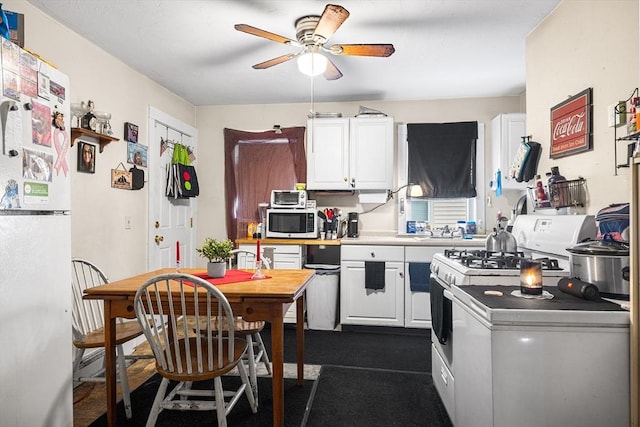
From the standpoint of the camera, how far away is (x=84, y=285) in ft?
8.59

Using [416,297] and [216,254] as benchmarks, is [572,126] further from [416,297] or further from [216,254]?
[216,254]

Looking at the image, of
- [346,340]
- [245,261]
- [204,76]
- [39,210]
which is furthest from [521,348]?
[204,76]

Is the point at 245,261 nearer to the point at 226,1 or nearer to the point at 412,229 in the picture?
the point at 412,229

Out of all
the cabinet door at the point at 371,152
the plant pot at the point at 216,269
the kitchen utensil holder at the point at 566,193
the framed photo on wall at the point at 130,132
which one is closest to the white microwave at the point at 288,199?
the cabinet door at the point at 371,152

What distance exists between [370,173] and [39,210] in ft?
9.75

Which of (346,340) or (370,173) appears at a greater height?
(370,173)

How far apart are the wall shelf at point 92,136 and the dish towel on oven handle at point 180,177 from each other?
96 cm

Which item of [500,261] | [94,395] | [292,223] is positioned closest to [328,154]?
[292,223]

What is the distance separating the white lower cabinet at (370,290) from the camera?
352 centimetres

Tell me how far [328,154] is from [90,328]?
2.67 metres

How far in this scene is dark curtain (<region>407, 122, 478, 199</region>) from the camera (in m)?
3.97

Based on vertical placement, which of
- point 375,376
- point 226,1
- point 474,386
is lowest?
point 375,376

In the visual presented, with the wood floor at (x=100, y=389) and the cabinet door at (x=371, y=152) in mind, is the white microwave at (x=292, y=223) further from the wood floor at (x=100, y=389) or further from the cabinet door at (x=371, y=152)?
the wood floor at (x=100, y=389)

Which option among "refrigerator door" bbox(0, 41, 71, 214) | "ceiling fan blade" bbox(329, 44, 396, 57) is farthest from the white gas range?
"refrigerator door" bbox(0, 41, 71, 214)
